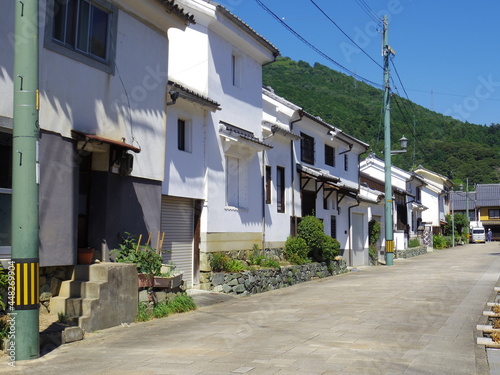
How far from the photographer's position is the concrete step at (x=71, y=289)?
10.0 m

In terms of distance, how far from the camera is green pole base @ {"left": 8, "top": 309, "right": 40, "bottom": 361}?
746 centimetres

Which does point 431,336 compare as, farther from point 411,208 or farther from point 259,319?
point 411,208

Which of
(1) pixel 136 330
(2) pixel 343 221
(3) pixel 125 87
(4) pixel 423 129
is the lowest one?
(1) pixel 136 330

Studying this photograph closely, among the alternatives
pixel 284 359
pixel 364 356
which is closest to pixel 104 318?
pixel 284 359

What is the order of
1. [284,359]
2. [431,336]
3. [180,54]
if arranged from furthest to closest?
[180,54] → [431,336] → [284,359]

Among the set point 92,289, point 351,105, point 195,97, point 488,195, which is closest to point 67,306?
point 92,289

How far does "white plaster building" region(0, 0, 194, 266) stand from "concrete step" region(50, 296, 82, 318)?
0.70m

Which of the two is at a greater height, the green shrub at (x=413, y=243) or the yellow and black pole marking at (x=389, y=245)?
the yellow and black pole marking at (x=389, y=245)

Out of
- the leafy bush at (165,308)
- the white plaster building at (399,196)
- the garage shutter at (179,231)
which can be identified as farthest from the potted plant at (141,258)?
the white plaster building at (399,196)

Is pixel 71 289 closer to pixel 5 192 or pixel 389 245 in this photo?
pixel 5 192

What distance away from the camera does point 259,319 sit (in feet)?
37.0

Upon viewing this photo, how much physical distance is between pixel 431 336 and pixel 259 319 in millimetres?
3517

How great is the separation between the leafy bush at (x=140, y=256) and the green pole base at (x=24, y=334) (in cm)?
387

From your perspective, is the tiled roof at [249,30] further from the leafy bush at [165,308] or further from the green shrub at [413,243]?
the green shrub at [413,243]
